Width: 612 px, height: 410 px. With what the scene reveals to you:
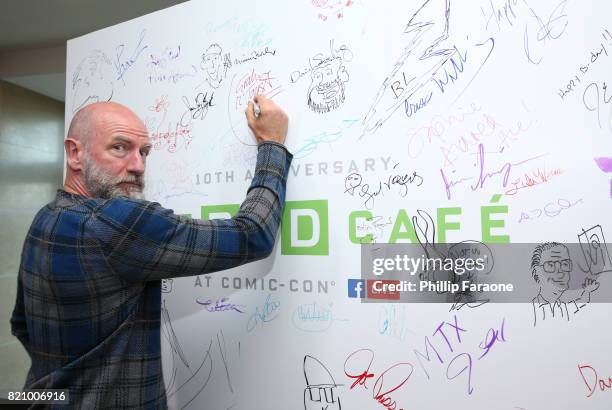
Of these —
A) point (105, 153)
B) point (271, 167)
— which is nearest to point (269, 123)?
point (271, 167)

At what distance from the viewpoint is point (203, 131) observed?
1.03 m

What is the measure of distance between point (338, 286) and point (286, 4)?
68cm

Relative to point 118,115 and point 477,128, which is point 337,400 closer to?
point 477,128

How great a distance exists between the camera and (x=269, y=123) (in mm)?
906

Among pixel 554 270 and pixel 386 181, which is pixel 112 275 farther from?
pixel 554 270

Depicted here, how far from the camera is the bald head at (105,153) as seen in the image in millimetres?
807

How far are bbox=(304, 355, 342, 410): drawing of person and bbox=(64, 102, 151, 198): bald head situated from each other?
544mm

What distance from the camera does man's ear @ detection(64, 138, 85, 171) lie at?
0.82 m

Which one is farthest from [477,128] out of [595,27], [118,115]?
[118,115]

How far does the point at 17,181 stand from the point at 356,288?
2998 millimetres
